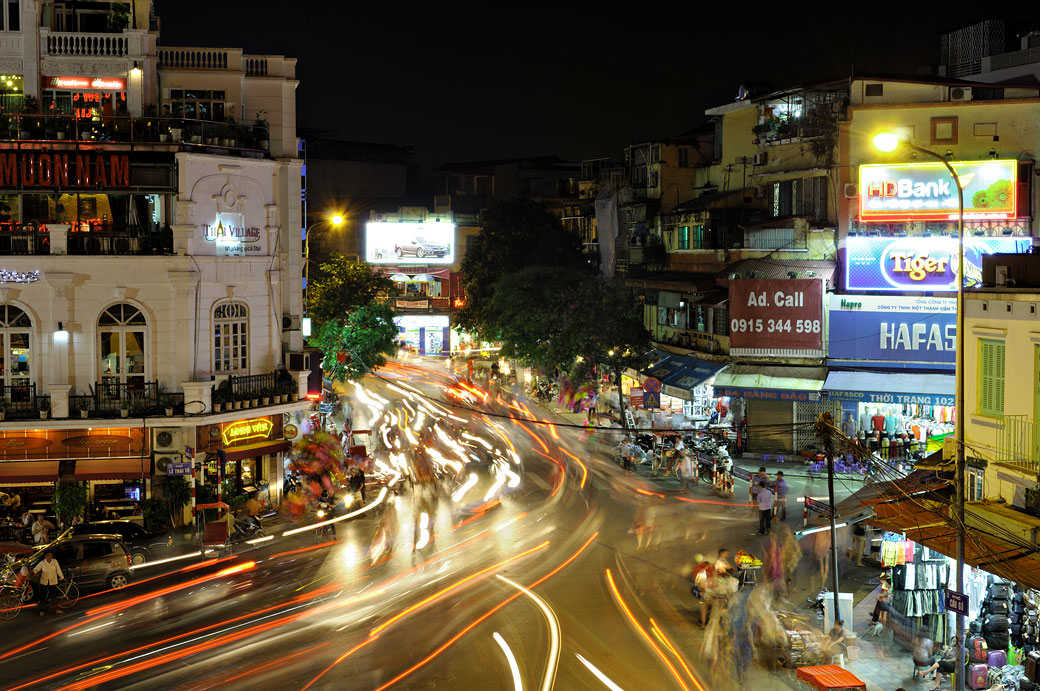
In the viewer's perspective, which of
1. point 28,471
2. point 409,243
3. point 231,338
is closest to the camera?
point 28,471

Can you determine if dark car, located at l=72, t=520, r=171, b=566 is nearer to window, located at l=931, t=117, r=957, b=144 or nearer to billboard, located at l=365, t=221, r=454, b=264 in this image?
window, located at l=931, t=117, r=957, b=144

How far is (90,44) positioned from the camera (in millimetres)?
34156

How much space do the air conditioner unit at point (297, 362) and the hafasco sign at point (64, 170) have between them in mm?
7662

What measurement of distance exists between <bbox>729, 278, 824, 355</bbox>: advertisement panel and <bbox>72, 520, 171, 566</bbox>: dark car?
22.4 meters

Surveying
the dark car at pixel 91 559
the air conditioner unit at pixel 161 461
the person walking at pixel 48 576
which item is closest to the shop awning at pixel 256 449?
the air conditioner unit at pixel 161 461

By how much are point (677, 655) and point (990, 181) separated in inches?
988

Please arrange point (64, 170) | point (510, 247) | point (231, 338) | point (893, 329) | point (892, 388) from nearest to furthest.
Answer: point (64, 170) → point (231, 338) → point (892, 388) → point (893, 329) → point (510, 247)

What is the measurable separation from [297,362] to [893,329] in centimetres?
2137

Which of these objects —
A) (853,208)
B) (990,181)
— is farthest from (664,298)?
(990,181)

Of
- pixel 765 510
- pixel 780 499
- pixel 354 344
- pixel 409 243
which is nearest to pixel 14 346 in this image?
pixel 354 344

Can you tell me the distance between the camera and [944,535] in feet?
62.2

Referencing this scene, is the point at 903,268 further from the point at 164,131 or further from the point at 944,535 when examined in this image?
the point at 164,131

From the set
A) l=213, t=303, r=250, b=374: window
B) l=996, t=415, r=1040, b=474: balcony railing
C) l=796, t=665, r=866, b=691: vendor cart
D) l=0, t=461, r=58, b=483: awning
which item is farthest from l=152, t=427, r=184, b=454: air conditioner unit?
l=996, t=415, r=1040, b=474: balcony railing

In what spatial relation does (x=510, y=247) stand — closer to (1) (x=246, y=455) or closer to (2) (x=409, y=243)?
(2) (x=409, y=243)
